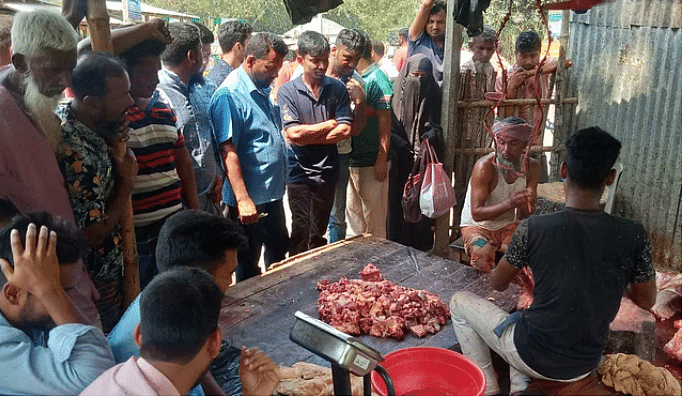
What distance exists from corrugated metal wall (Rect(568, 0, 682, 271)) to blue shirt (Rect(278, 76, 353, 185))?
2645mm

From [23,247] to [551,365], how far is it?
2.22 m

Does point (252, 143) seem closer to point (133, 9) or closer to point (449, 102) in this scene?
point (133, 9)

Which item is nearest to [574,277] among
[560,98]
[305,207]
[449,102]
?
[305,207]

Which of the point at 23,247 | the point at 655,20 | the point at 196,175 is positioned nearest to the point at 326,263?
the point at 196,175

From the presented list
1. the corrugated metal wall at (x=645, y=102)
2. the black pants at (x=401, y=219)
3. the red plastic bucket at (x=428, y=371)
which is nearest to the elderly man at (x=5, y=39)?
the red plastic bucket at (x=428, y=371)

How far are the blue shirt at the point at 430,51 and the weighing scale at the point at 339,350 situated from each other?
4.24m

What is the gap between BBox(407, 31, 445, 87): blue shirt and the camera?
5.34 metres

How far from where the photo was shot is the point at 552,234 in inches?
96.1

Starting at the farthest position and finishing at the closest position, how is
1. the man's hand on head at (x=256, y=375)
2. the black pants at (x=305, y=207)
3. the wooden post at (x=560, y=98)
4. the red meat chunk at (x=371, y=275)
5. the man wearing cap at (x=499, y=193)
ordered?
the wooden post at (x=560, y=98) → the black pants at (x=305, y=207) → the man wearing cap at (x=499, y=193) → the red meat chunk at (x=371, y=275) → the man's hand on head at (x=256, y=375)

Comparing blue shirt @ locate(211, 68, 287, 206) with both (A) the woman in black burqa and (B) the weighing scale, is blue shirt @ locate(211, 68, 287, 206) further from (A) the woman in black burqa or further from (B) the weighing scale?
(B) the weighing scale

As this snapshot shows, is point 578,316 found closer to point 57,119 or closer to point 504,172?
point 504,172

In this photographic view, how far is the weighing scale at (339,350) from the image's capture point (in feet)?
4.47

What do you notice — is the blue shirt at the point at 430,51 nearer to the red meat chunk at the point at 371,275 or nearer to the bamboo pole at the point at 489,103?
the bamboo pole at the point at 489,103

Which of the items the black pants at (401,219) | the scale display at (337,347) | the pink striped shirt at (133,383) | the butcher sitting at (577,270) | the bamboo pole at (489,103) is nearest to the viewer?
the scale display at (337,347)
